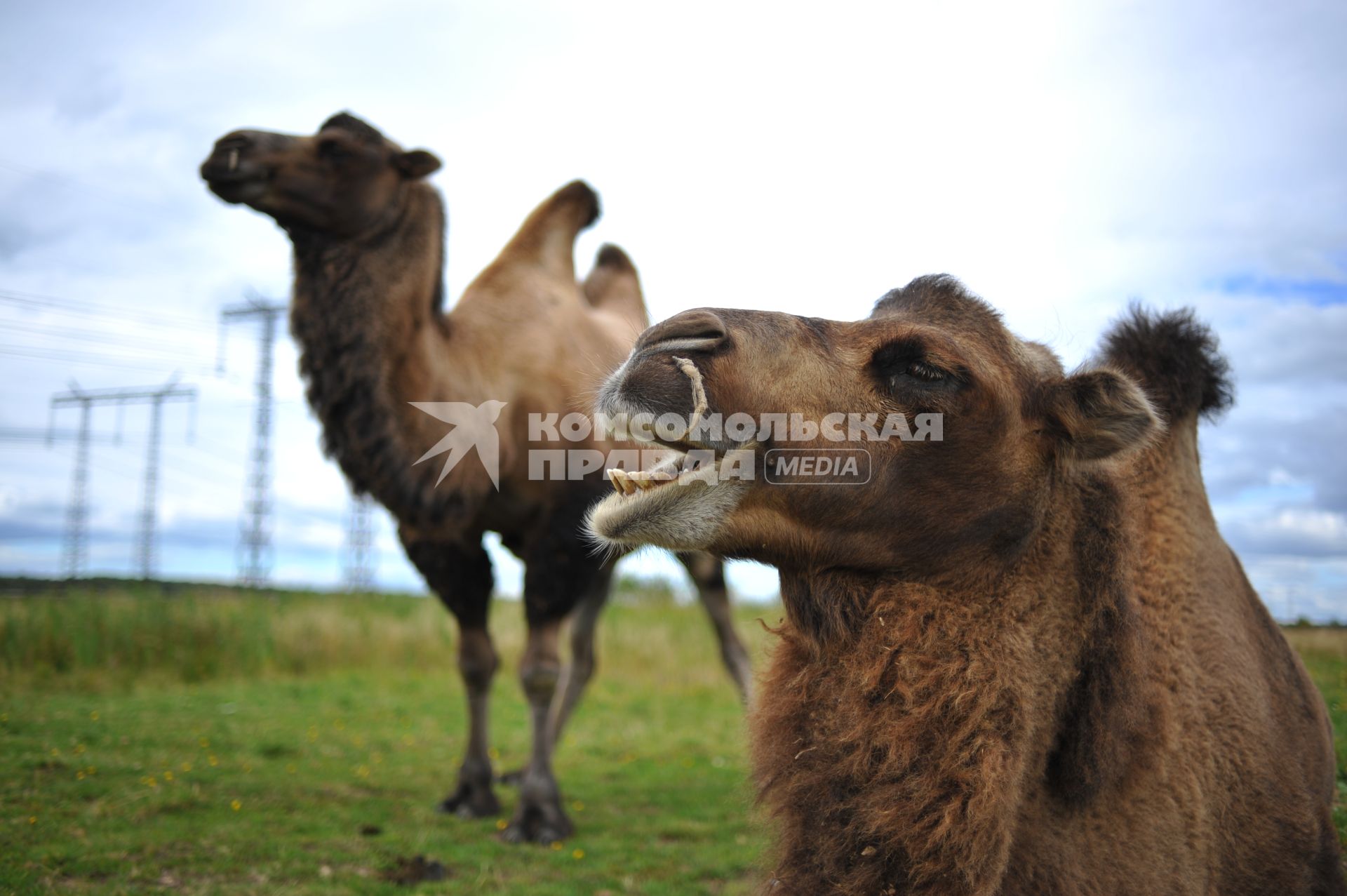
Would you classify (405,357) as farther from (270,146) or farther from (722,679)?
(722,679)

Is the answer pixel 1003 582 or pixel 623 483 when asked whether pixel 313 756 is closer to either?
pixel 623 483

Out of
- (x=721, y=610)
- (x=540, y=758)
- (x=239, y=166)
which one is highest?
(x=239, y=166)

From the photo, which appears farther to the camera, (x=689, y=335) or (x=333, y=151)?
(x=333, y=151)

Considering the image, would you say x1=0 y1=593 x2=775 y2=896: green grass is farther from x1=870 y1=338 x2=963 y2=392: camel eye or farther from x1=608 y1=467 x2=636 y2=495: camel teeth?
x1=870 y1=338 x2=963 y2=392: camel eye

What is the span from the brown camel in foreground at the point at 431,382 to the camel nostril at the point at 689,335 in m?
3.30

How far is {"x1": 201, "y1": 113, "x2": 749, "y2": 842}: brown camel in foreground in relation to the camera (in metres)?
5.76

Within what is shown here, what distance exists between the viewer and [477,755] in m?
6.39

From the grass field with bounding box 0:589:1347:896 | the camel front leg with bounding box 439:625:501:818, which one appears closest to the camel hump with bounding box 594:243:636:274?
the camel front leg with bounding box 439:625:501:818

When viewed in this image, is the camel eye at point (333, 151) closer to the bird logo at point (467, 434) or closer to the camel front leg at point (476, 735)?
the bird logo at point (467, 434)

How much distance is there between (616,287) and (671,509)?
21.9 ft

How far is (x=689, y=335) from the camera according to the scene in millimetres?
2490

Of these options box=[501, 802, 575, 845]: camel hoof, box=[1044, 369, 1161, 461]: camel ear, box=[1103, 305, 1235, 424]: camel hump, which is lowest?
box=[501, 802, 575, 845]: camel hoof

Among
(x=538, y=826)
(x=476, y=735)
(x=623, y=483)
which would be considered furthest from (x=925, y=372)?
(x=476, y=735)

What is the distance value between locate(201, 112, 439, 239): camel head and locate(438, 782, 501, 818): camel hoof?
3608 millimetres
